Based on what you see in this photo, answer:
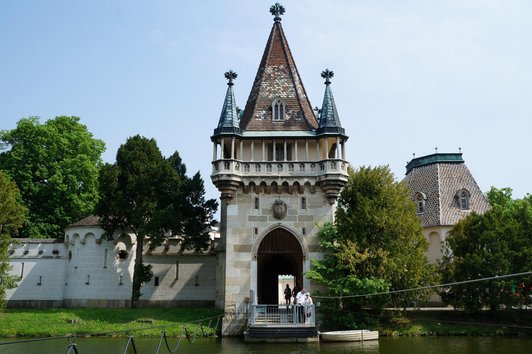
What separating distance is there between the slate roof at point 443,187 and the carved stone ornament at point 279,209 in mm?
15287

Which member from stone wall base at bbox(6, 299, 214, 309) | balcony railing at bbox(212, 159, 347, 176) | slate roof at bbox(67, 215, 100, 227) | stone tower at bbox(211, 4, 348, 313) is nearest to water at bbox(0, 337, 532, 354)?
stone tower at bbox(211, 4, 348, 313)

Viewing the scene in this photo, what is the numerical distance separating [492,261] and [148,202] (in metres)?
21.6

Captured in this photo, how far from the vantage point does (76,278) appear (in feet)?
121

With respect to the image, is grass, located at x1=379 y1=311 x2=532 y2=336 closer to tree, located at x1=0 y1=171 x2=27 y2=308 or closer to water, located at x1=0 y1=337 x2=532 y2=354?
water, located at x1=0 y1=337 x2=532 y2=354

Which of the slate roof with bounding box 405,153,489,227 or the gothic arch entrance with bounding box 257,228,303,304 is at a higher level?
the slate roof with bounding box 405,153,489,227

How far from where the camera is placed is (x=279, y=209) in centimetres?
2966

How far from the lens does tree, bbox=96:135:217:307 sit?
3328 centimetres

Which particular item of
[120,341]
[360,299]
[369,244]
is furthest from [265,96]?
[120,341]

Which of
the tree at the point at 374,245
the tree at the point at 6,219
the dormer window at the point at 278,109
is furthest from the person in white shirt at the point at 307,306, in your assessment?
the tree at the point at 6,219

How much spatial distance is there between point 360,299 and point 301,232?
16.9 feet

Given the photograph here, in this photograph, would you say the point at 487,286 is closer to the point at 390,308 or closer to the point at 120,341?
the point at 390,308

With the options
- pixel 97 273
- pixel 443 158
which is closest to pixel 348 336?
pixel 97 273

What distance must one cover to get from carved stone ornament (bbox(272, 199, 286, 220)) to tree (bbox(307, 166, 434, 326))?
2596 millimetres

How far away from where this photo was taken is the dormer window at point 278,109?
105 ft
